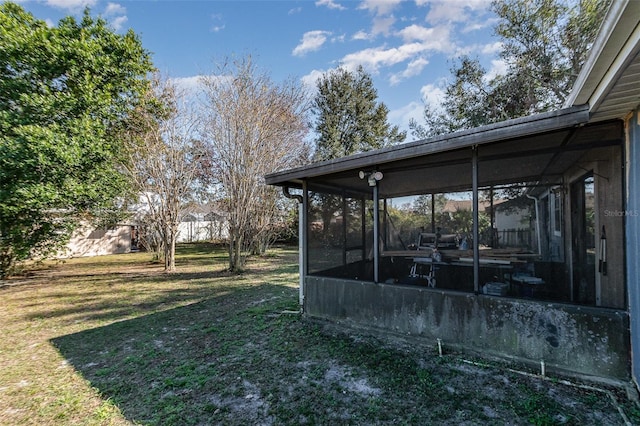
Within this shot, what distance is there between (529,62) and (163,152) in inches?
459

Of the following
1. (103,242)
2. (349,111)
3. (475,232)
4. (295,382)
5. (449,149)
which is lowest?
(295,382)

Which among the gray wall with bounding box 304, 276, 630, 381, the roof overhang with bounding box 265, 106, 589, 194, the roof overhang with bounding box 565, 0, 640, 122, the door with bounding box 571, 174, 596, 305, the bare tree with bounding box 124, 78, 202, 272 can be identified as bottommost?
the gray wall with bounding box 304, 276, 630, 381

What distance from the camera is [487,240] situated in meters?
4.07

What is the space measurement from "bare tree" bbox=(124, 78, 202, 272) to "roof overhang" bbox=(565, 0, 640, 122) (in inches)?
371

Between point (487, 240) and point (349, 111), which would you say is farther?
point (349, 111)

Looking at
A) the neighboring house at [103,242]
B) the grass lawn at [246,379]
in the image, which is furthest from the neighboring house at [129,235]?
the grass lawn at [246,379]

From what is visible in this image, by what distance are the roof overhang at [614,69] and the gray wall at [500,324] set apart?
170 cm

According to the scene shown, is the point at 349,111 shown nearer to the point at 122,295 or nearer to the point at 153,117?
the point at 153,117

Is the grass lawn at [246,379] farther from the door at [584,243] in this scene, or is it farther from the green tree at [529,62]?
the green tree at [529,62]

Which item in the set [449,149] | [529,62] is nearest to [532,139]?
[449,149]

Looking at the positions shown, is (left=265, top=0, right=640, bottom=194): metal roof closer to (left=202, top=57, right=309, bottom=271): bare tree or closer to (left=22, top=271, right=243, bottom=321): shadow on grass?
(left=22, top=271, right=243, bottom=321): shadow on grass

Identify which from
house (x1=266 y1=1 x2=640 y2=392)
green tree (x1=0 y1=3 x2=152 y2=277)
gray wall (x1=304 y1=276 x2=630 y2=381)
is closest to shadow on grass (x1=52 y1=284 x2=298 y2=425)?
house (x1=266 y1=1 x2=640 y2=392)

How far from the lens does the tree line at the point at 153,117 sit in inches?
260

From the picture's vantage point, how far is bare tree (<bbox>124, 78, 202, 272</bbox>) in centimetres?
887
